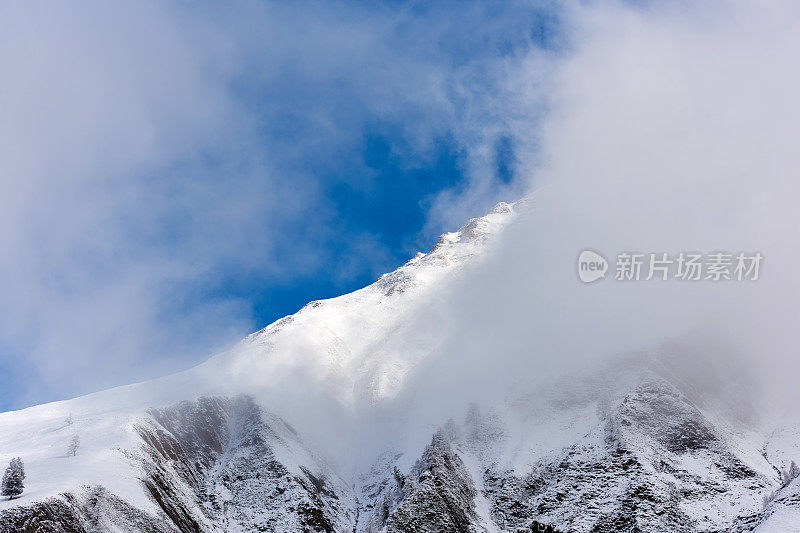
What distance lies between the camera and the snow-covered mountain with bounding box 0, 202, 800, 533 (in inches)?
2507

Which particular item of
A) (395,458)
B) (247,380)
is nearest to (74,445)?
(247,380)

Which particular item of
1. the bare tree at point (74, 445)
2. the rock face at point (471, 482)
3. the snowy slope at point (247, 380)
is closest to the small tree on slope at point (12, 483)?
the snowy slope at point (247, 380)

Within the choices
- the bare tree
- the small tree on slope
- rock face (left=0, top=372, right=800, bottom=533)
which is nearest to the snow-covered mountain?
rock face (left=0, top=372, right=800, bottom=533)

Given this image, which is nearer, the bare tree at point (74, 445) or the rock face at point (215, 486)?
the rock face at point (215, 486)

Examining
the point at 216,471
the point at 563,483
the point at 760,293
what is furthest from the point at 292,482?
the point at 760,293

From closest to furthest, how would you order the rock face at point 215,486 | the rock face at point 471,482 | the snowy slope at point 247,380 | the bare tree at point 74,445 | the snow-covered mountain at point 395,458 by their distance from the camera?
the rock face at point 215,486, the rock face at point 471,482, the snow-covered mountain at point 395,458, the snowy slope at point 247,380, the bare tree at point 74,445

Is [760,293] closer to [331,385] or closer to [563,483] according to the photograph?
[563,483]

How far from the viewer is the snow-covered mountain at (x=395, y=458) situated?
63.7 m

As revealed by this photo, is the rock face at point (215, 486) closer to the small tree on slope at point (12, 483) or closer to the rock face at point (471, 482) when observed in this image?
the rock face at point (471, 482)

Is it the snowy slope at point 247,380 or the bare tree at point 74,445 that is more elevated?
the snowy slope at point 247,380

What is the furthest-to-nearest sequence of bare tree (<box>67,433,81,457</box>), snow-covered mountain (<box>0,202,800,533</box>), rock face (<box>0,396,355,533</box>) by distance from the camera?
1. bare tree (<box>67,433,81,457</box>)
2. snow-covered mountain (<box>0,202,800,533</box>)
3. rock face (<box>0,396,355,533</box>)

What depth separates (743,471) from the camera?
233ft

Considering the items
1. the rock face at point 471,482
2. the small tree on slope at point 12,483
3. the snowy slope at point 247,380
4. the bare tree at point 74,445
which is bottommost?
the rock face at point 471,482

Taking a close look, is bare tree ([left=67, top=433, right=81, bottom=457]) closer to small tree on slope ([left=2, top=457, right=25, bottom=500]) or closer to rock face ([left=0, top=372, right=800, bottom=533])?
rock face ([left=0, top=372, right=800, bottom=533])
